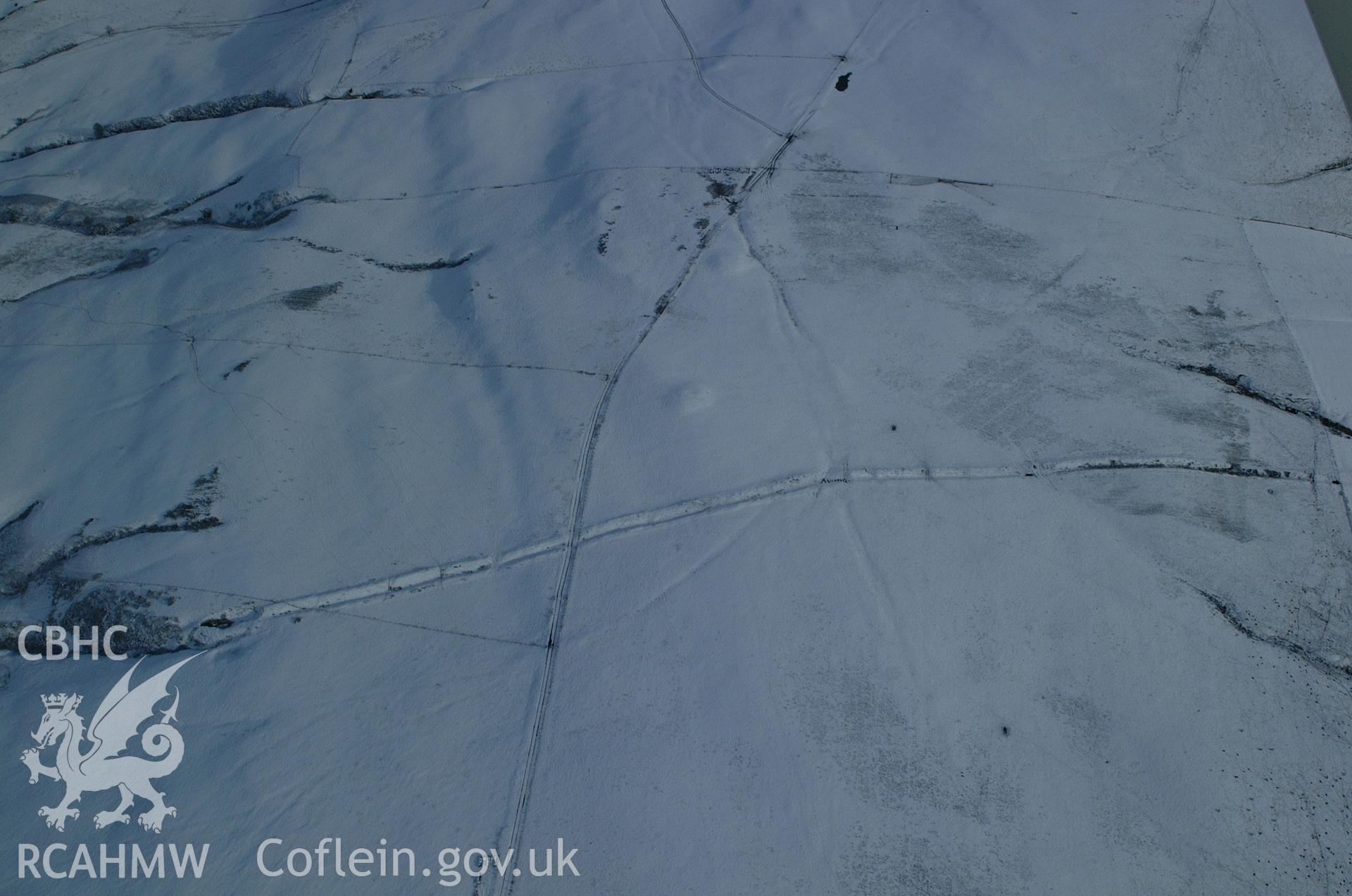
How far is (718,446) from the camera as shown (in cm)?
409

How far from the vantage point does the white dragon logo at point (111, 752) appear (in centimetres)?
317

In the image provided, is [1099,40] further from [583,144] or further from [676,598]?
[676,598]

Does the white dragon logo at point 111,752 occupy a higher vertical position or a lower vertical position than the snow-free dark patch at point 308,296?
lower

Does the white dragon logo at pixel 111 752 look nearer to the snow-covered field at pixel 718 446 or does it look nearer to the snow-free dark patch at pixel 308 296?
the snow-covered field at pixel 718 446

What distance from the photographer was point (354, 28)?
646 cm

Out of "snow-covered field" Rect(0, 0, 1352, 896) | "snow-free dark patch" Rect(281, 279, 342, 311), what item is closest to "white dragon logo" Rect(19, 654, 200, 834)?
"snow-covered field" Rect(0, 0, 1352, 896)

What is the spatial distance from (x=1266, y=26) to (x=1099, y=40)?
4.77 feet

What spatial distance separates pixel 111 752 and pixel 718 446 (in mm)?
3056

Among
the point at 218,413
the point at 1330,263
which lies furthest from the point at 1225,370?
the point at 218,413

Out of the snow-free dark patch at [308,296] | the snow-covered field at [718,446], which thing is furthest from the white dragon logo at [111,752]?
the snow-free dark patch at [308,296]

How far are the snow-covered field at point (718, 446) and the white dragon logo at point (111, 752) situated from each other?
0.24 ft

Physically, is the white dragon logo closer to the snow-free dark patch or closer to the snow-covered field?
the snow-covered field

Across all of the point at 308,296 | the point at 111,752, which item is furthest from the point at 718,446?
the point at 111,752

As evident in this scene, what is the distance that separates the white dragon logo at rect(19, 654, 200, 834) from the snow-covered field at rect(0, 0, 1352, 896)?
2.9 inches
